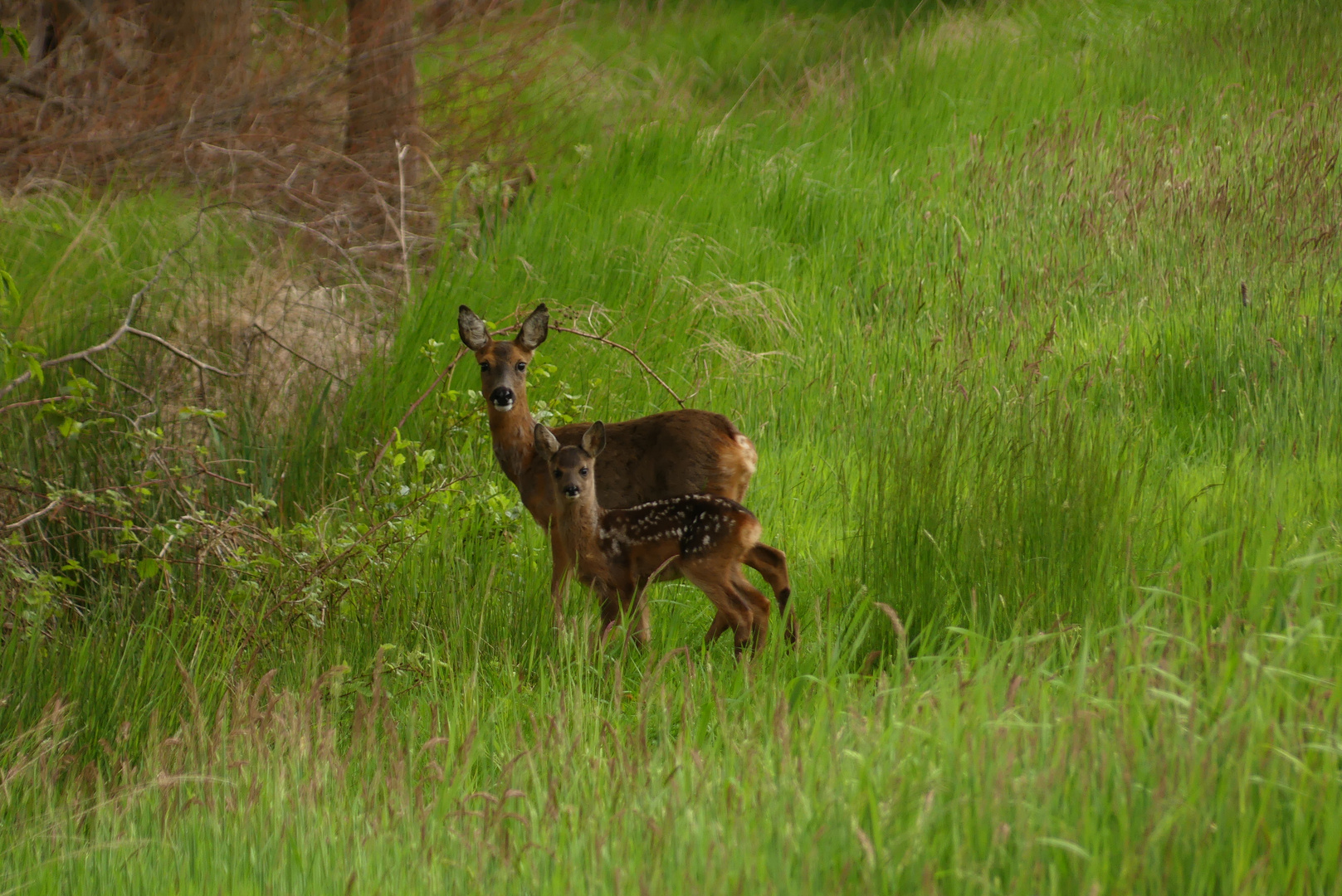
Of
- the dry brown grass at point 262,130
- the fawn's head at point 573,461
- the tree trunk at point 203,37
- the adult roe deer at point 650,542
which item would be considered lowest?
the adult roe deer at point 650,542

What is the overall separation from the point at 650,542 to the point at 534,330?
1313 millimetres

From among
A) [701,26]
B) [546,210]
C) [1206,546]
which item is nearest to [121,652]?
[1206,546]

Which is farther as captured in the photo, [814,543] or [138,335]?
[138,335]

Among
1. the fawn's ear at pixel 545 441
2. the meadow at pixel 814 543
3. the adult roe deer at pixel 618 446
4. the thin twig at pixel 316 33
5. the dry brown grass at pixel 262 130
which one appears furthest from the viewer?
the thin twig at pixel 316 33

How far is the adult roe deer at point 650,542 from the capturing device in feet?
17.3

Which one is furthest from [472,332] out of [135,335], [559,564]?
[135,335]

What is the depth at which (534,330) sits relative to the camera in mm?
6285

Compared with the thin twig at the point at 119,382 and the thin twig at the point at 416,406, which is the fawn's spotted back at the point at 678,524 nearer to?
the thin twig at the point at 416,406

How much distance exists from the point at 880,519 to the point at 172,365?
4.14 meters

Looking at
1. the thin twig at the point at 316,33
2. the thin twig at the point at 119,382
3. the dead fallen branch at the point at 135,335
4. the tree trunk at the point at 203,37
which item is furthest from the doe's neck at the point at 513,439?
the thin twig at the point at 316,33

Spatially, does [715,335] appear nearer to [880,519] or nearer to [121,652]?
[880,519]

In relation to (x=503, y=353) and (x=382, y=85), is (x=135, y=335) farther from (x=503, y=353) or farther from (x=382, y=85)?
(x=382, y=85)

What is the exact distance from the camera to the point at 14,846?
3.65 meters

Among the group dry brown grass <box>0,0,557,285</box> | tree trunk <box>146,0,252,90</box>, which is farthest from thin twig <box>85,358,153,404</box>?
tree trunk <box>146,0,252,90</box>
